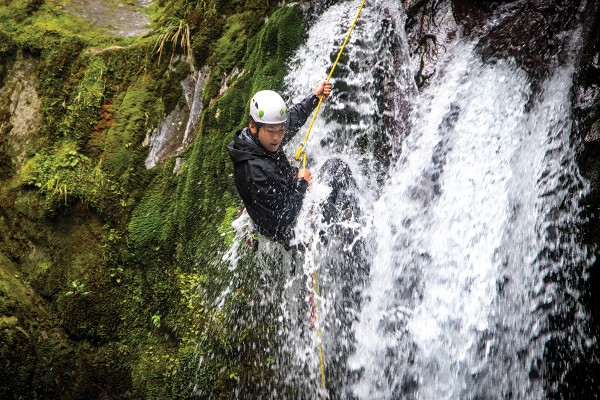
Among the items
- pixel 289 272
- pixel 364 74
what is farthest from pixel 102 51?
pixel 289 272

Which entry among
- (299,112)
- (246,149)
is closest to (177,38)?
(299,112)

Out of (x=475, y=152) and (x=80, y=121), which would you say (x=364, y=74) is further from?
(x=80, y=121)

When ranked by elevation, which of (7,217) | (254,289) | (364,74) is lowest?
(254,289)

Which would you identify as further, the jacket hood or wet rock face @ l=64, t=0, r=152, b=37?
wet rock face @ l=64, t=0, r=152, b=37

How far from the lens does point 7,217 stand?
745 cm

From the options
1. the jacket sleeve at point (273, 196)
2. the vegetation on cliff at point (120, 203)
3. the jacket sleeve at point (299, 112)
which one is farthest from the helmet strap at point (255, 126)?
the vegetation on cliff at point (120, 203)

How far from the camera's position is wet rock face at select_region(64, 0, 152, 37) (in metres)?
9.03

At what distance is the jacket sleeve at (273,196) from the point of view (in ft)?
15.0

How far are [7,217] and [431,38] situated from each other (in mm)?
6332

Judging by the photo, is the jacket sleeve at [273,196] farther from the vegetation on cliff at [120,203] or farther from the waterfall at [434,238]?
the vegetation on cliff at [120,203]

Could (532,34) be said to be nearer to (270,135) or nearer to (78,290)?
(270,135)

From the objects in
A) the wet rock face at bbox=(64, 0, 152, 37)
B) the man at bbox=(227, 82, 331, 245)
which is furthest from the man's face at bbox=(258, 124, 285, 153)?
the wet rock face at bbox=(64, 0, 152, 37)

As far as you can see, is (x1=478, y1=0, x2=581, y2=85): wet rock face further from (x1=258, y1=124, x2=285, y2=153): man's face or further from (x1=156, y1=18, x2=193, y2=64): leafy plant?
(x1=156, y1=18, x2=193, y2=64): leafy plant

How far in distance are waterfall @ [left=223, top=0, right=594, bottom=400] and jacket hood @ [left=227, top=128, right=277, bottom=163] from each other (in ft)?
3.30
